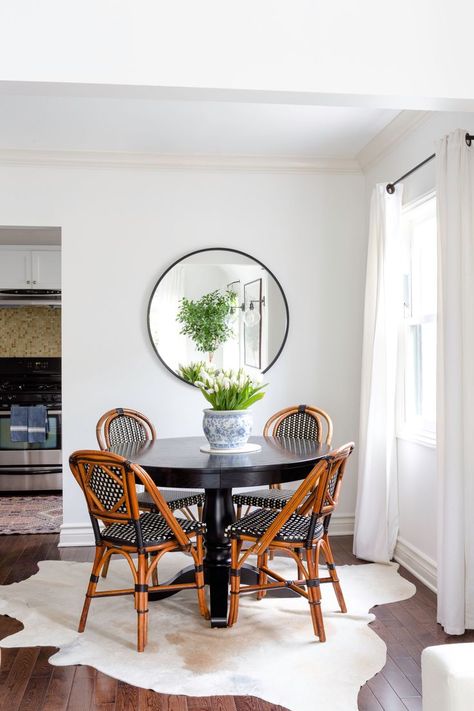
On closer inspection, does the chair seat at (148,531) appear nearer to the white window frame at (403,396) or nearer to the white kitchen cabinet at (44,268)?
the white window frame at (403,396)

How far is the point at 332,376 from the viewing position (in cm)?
501

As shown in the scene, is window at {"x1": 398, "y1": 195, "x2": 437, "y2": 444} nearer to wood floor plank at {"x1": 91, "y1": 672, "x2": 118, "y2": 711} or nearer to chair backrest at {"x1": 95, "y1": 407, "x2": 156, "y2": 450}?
chair backrest at {"x1": 95, "y1": 407, "x2": 156, "y2": 450}

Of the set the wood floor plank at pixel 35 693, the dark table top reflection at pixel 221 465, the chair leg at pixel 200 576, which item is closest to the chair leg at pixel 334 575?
the dark table top reflection at pixel 221 465

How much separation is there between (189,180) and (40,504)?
311cm

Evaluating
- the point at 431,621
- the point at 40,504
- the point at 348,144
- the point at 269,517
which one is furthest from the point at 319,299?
the point at 40,504

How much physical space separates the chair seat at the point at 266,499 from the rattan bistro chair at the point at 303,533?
37 cm

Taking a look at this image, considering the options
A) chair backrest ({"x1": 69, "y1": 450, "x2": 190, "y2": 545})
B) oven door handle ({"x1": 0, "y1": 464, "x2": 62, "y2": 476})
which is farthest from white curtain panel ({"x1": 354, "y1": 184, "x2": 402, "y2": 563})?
oven door handle ({"x1": 0, "y1": 464, "x2": 62, "y2": 476})

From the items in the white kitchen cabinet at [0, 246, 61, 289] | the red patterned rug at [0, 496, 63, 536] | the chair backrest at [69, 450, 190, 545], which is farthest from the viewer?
the white kitchen cabinet at [0, 246, 61, 289]

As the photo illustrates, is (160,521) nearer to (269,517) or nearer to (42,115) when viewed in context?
(269,517)

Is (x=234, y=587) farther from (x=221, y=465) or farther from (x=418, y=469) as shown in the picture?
(x=418, y=469)

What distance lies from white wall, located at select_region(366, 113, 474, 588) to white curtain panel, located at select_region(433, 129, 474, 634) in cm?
47

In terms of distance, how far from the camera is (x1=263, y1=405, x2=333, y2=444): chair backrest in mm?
4281

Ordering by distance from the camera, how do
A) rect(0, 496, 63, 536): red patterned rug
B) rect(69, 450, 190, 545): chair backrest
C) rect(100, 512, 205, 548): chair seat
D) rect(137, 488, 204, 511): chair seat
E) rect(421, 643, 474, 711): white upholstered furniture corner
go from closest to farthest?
1. rect(421, 643, 474, 711): white upholstered furniture corner
2. rect(69, 450, 190, 545): chair backrest
3. rect(100, 512, 205, 548): chair seat
4. rect(137, 488, 204, 511): chair seat
5. rect(0, 496, 63, 536): red patterned rug

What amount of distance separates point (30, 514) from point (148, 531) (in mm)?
2895
